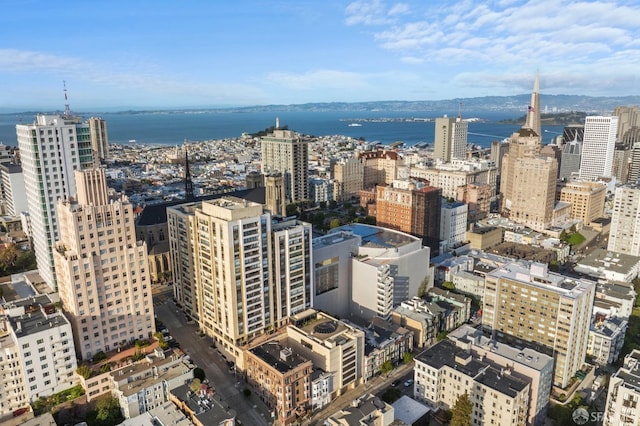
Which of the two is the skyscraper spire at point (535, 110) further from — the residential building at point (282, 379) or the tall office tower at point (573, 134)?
the residential building at point (282, 379)

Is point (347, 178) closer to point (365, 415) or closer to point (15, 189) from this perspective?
point (15, 189)

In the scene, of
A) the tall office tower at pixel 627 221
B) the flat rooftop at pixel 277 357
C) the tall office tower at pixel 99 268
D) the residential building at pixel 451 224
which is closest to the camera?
the flat rooftop at pixel 277 357

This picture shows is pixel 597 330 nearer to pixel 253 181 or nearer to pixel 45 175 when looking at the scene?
pixel 45 175

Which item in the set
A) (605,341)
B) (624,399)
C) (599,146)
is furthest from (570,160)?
(624,399)

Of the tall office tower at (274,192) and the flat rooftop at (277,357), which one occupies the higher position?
the tall office tower at (274,192)

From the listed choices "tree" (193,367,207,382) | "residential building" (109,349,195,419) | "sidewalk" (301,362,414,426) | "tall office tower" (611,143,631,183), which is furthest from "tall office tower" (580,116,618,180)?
"residential building" (109,349,195,419)

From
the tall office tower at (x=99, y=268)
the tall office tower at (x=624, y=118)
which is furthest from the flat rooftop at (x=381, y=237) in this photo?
the tall office tower at (x=624, y=118)
